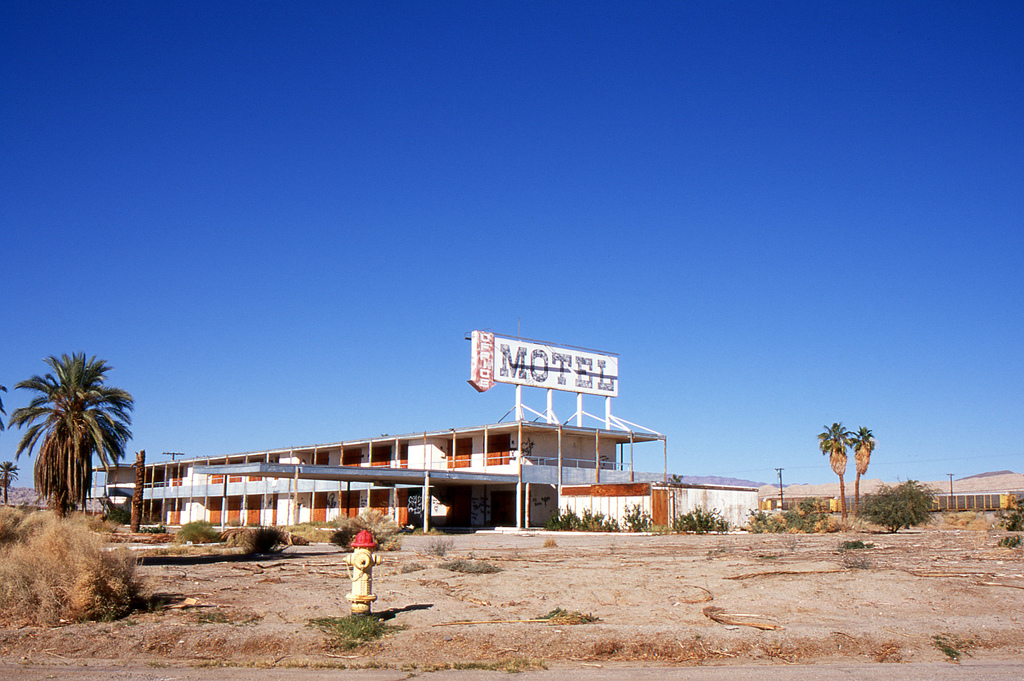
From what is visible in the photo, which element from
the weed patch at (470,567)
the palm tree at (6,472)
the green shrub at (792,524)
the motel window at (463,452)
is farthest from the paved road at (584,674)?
the palm tree at (6,472)

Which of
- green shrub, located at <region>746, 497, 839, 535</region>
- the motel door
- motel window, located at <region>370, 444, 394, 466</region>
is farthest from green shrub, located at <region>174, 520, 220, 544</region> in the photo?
motel window, located at <region>370, 444, 394, 466</region>

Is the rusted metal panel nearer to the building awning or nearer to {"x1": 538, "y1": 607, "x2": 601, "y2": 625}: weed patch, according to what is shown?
the building awning

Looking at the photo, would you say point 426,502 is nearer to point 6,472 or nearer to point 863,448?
point 863,448

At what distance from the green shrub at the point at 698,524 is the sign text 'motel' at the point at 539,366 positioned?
1363cm

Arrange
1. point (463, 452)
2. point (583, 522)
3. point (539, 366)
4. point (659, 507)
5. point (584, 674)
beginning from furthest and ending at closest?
point (463, 452)
point (539, 366)
point (583, 522)
point (659, 507)
point (584, 674)

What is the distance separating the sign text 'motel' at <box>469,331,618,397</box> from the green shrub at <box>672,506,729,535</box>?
13.6 meters

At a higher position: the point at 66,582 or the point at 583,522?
the point at 66,582

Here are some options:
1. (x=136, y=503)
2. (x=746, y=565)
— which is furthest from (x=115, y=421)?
(x=746, y=565)

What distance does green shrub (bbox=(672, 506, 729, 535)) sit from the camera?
37562mm

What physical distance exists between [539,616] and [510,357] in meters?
Result: 38.5

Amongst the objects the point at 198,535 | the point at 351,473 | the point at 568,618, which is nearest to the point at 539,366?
the point at 351,473

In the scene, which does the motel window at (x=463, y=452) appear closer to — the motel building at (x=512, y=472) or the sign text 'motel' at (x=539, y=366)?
the motel building at (x=512, y=472)

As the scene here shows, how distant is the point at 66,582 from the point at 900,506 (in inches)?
1637

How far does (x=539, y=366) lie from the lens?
165ft
